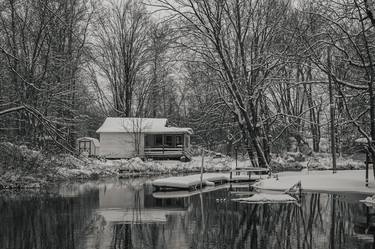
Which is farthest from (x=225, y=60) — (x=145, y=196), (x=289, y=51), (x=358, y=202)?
(x=358, y=202)

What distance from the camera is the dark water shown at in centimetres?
1147

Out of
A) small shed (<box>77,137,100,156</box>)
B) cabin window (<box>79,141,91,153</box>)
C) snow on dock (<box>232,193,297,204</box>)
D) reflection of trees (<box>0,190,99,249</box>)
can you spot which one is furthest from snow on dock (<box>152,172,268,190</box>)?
cabin window (<box>79,141,91,153</box>)

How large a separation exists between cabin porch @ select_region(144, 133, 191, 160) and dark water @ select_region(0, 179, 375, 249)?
97.1 feet

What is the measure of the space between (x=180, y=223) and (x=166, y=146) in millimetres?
38859

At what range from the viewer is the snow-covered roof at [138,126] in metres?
51.9

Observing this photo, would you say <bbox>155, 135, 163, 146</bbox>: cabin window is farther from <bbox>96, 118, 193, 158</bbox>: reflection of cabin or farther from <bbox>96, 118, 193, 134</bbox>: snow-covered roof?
<bbox>96, 118, 193, 134</bbox>: snow-covered roof

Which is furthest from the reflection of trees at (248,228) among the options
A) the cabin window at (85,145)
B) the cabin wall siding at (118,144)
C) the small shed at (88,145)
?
the cabin window at (85,145)

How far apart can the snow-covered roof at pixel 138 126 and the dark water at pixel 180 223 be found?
29.9m

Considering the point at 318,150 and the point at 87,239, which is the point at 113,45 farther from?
the point at 87,239

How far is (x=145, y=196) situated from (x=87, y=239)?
35.1ft

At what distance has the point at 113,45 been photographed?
204ft

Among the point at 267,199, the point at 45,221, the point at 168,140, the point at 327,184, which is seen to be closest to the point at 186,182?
the point at 267,199

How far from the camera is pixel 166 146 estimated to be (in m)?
53.2

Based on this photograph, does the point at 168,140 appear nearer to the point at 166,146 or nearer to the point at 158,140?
the point at 158,140
